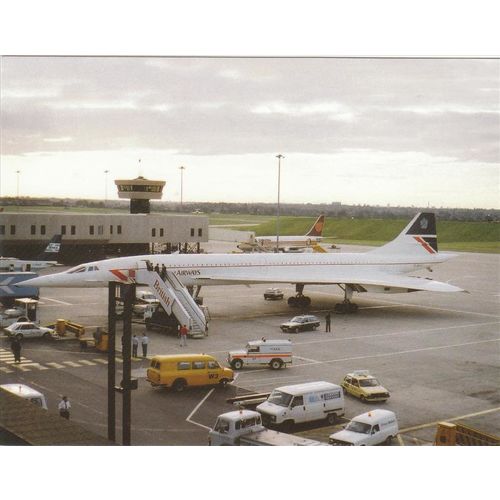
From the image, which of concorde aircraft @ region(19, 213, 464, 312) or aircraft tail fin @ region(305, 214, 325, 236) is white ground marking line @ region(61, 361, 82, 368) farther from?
aircraft tail fin @ region(305, 214, 325, 236)

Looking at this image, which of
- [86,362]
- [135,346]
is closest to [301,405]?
[135,346]

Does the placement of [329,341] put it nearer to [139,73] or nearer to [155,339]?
[155,339]

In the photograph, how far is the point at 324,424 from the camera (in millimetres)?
17250

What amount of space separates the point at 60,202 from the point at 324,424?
1676 centimetres

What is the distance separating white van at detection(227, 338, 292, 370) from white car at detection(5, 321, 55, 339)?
27.5 ft

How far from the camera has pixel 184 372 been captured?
1925 centimetres

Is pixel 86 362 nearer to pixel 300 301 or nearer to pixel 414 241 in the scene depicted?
pixel 300 301

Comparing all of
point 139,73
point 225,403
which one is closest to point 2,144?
point 139,73

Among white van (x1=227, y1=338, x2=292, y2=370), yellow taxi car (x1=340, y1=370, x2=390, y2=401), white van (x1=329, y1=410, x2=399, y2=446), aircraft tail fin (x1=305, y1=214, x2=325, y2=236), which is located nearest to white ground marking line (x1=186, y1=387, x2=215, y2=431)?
white van (x1=227, y1=338, x2=292, y2=370)

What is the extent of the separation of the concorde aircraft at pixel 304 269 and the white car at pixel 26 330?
3399mm

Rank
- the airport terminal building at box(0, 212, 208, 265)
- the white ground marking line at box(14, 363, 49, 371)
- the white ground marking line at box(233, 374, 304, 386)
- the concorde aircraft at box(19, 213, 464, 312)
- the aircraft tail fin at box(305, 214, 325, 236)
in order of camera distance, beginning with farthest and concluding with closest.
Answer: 1. the aircraft tail fin at box(305, 214, 325, 236)
2. the airport terminal building at box(0, 212, 208, 265)
3. the concorde aircraft at box(19, 213, 464, 312)
4. the white ground marking line at box(14, 363, 49, 371)
5. the white ground marking line at box(233, 374, 304, 386)

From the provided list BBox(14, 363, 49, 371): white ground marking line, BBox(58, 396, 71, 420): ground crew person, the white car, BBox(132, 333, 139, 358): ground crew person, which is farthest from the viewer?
the white car

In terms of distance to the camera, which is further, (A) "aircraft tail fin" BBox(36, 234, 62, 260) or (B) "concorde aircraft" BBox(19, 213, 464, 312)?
(A) "aircraft tail fin" BBox(36, 234, 62, 260)

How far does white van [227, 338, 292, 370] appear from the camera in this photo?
21.9 m
